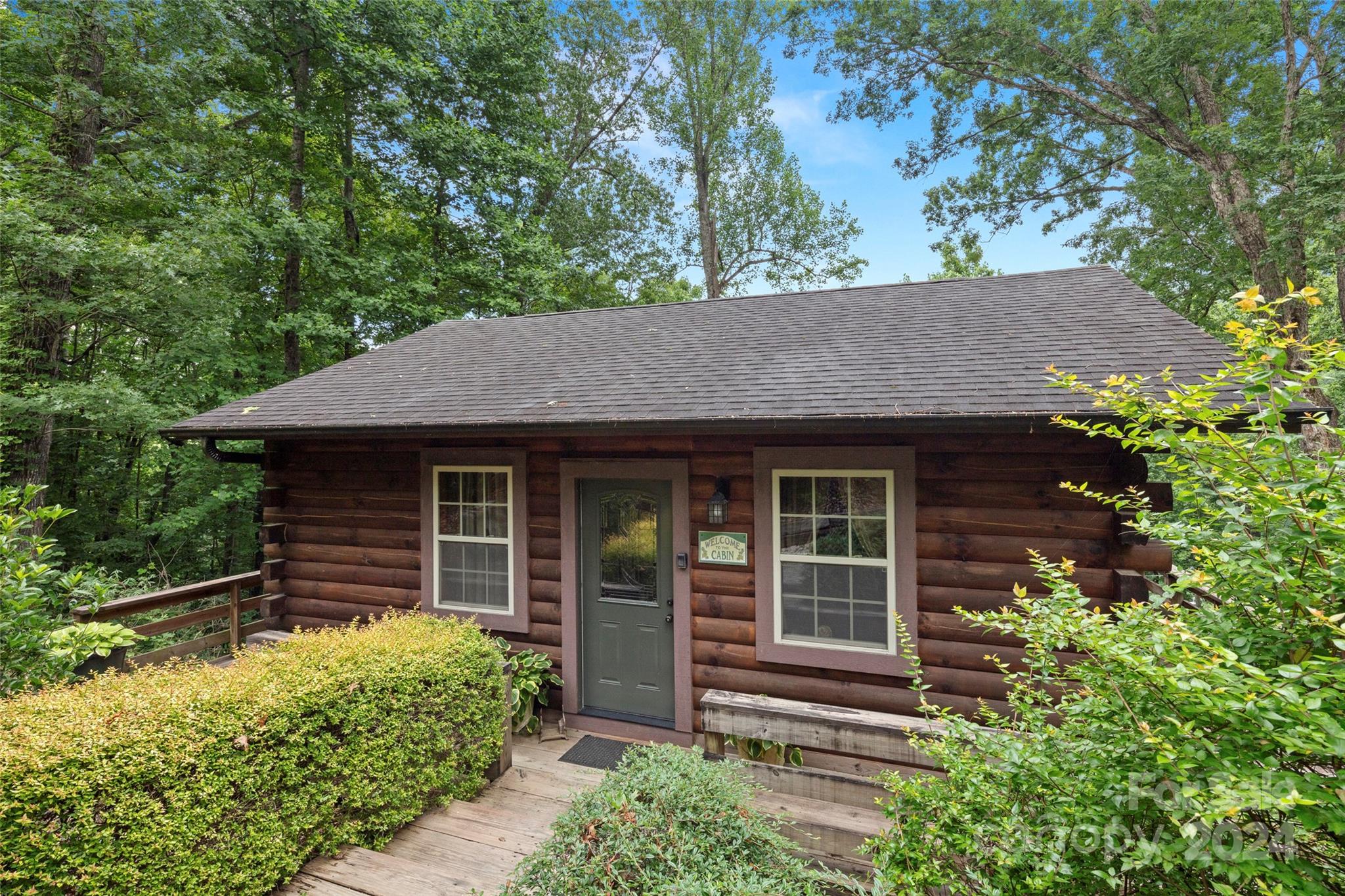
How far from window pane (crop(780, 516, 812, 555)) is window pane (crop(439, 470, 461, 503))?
9.99 feet

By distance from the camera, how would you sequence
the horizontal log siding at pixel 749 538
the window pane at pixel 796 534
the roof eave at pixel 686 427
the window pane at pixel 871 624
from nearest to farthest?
the roof eave at pixel 686 427
the horizontal log siding at pixel 749 538
the window pane at pixel 871 624
the window pane at pixel 796 534

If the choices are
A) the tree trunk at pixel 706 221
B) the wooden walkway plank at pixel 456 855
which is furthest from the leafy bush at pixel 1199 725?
the tree trunk at pixel 706 221

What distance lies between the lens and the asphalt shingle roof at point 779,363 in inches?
160

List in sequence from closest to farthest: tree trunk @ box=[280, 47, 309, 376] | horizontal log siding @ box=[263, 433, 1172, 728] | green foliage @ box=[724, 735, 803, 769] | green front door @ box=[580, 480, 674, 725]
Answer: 1. green foliage @ box=[724, 735, 803, 769]
2. horizontal log siding @ box=[263, 433, 1172, 728]
3. green front door @ box=[580, 480, 674, 725]
4. tree trunk @ box=[280, 47, 309, 376]

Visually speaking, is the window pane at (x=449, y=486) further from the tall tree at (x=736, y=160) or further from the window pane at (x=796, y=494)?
the tall tree at (x=736, y=160)

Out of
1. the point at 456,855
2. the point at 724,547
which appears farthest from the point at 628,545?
the point at 456,855

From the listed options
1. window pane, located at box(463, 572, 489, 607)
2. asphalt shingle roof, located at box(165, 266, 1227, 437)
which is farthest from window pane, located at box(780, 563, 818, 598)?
window pane, located at box(463, 572, 489, 607)

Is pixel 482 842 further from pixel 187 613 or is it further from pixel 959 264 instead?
pixel 959 264

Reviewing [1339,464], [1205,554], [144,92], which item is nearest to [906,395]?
[1205,554]

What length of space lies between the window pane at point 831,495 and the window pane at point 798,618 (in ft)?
2.26

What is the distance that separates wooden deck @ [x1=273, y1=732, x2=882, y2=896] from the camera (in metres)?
2.61

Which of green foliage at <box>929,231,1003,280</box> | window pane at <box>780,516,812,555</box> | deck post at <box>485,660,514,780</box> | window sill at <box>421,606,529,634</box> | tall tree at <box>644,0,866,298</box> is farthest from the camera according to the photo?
green foliage at <box>929,231,1003,280</box>

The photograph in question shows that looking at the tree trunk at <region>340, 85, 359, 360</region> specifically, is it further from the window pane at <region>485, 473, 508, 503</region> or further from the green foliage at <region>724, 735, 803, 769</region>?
the green foliage at <region>724, 735, 803, 769</region>

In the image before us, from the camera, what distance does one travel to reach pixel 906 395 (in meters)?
4.01
